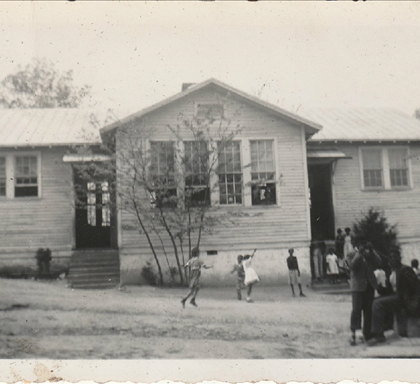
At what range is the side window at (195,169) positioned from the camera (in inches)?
326

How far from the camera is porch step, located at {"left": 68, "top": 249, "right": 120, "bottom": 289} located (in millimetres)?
7691

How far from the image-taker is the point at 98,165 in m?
8.27

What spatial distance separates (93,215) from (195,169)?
2.19 meters

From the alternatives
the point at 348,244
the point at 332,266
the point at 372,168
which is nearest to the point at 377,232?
the point at 348,244

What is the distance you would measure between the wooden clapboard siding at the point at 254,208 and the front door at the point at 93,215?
451 millimetres

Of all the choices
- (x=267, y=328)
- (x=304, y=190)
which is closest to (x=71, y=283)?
(x=267, y=328)

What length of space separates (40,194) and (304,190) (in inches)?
217

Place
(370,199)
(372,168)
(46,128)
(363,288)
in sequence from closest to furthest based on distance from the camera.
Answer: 1. (363,288)
2. (370,199)
3. (46,128)
4. (372,168)

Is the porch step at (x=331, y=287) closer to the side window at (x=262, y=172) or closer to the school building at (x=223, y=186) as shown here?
the school building at (x=223, y=186)

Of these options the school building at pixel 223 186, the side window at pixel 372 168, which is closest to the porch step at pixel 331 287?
the school building at pixel 223 186

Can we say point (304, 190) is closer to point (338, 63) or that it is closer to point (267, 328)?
point (338, 63)

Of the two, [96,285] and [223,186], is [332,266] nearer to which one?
[223,186]

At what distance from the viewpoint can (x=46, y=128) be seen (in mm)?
8883

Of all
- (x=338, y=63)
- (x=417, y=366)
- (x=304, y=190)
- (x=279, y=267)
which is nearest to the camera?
(x=417, y=366)
